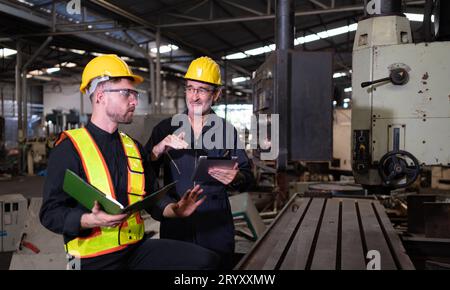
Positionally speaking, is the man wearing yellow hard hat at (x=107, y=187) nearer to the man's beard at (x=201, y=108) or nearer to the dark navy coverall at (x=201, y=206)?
the dark navy coverall at (x=201, y=206)

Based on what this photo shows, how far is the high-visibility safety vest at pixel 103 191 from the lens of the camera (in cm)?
118

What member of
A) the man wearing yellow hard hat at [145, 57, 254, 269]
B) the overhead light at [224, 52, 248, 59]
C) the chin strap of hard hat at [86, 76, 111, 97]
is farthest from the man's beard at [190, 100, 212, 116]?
the overhead light at [224, 52, 248, 59]

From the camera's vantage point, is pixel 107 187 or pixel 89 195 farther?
pixel 107 187

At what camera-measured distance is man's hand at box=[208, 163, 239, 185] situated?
1.55m

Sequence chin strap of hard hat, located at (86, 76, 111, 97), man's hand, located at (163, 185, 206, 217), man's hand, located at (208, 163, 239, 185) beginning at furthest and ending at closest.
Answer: man's hand, located at (208, 163, 239, 185) → man's hand, located at (163, 185, 206, 217) → chin strap of hard hat, located at (86, 76, 111, 97)

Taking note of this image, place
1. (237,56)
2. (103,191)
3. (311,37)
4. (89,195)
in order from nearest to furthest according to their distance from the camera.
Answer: (89,195) < (103,191) < (311,37) < (237,56)

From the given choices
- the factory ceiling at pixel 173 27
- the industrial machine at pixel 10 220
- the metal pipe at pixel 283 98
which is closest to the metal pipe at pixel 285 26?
the metal pipe at pixel 283 98

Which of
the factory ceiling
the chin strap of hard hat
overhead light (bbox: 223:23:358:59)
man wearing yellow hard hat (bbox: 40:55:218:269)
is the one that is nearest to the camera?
man wearing yellow hard hat (bbox: 40:55:218:269)

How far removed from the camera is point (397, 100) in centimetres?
171

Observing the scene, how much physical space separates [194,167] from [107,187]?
1.88 ft

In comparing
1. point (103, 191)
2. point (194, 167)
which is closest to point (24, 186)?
point (194, 167)

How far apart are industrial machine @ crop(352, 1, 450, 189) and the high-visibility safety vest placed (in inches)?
39.6

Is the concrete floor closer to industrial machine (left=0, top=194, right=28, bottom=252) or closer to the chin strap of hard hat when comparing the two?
industrial machine (left=0, top=194, right=28, bottom=252)

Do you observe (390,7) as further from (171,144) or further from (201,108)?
(171,144)
